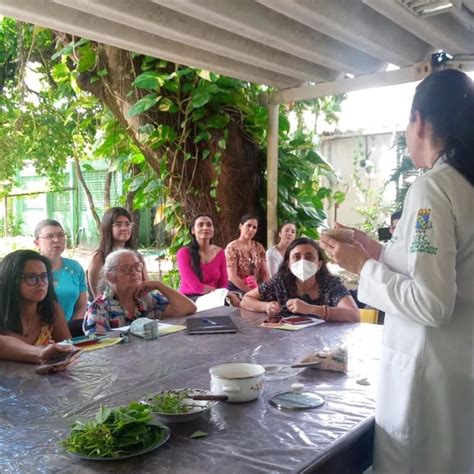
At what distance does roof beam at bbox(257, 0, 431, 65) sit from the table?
6.25 ft

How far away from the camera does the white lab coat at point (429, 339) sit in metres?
1.33

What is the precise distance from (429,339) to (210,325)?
1612mm

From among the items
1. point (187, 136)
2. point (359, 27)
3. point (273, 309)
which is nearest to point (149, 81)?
point (187, 136)

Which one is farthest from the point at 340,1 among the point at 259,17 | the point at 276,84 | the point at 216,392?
the point at 216,392

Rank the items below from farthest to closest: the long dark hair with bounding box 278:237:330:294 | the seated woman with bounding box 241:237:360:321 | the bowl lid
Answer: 1. the long dark hair with bounding box 278:237:330:294
2. the seated woman with bounding box 241:237:360:321
3. the bowl lid

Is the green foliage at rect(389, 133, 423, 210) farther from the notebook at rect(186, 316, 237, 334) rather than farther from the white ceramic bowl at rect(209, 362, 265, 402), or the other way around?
the white ceramic bowl at rect(209, 362, 265, 402)

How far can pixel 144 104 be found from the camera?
16.8 feet

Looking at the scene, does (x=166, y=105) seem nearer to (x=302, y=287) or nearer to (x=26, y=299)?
(x=302, y=287)

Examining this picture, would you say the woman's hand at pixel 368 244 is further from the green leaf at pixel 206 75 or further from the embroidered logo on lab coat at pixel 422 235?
the green leaf at pixel 206 75

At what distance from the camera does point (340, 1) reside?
125 inches

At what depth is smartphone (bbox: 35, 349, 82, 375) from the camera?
6.64ft

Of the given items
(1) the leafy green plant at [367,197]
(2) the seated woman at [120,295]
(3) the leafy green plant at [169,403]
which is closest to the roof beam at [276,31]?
(2) the seated woman at [120,295]

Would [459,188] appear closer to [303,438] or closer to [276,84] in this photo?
[303,438]

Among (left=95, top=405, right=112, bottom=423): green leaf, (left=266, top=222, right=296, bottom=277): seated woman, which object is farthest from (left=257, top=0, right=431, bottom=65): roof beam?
(left=95, top=405, right=112, bottom=423): green leaf
